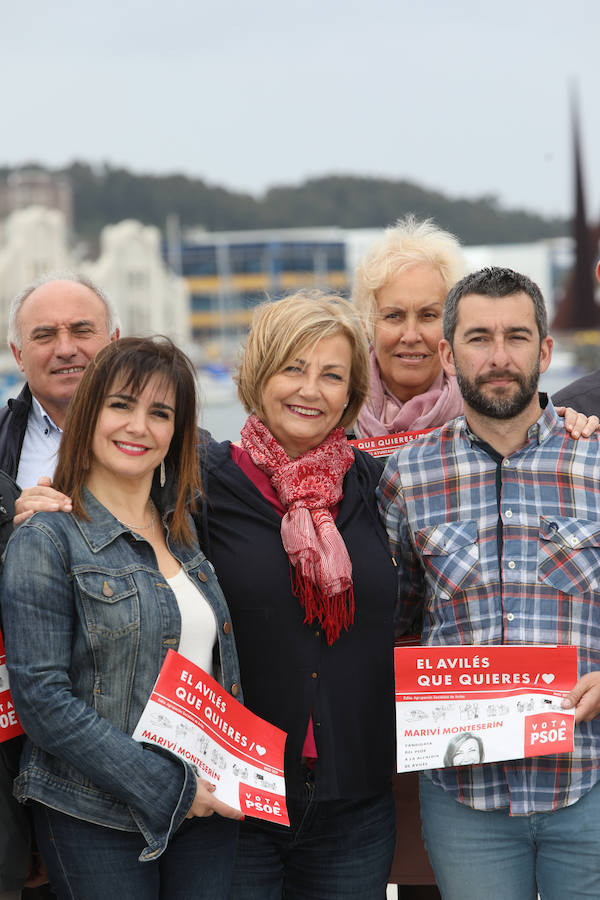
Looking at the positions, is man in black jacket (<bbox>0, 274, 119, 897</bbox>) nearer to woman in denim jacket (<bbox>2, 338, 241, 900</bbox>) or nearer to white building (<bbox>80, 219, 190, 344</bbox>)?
woman in denim jacket (<bbox>2, 338, 241, 900</bbox>)

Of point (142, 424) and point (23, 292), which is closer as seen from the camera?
point (142, 424)

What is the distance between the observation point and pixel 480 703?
286 cm

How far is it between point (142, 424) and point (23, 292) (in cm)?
145

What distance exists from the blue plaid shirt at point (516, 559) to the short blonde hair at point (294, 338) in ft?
1.08

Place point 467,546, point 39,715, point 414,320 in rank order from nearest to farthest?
point 39,715 < point 467,546 < point 414,320

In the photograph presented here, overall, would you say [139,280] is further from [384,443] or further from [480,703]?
[480,703]

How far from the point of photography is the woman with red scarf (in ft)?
9.62

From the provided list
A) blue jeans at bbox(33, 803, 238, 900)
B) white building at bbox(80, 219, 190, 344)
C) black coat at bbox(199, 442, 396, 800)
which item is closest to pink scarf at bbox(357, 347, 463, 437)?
black coat at bbox(199, 442, 396, 800)

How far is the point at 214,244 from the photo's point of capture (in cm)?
11831

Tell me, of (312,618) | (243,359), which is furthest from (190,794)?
(243,359)

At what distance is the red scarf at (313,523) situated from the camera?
115 inches

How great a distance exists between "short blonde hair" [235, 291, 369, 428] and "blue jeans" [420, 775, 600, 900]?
1150 millimetres

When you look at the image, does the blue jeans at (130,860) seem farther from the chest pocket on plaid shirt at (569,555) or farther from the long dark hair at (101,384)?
the chest pocket on plaid shirt at (569,555)

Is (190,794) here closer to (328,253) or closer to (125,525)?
(125,525)
